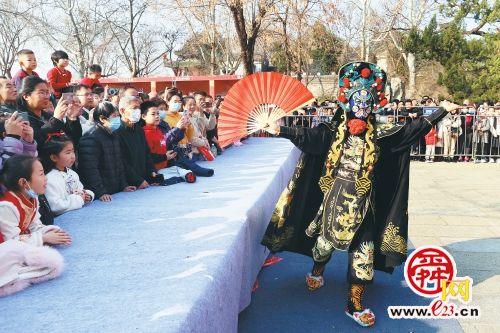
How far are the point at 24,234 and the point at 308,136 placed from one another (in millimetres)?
1931

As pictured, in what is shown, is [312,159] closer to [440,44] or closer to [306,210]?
[306,210]

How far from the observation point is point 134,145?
14.1 ft

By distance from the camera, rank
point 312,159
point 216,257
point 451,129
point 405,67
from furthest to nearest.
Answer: point 405,67, point 451,129, point 312,159, point 216,257

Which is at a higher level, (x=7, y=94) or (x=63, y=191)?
(x=7, y=94)

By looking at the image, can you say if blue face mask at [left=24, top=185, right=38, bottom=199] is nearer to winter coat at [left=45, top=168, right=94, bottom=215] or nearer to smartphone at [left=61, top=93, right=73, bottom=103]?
winter coat at [left=45, top=168, right=94, bottom=215]

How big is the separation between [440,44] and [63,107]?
21146 millimetres

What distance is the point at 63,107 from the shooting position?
133 inches

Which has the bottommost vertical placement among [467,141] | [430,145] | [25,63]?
[430,145]

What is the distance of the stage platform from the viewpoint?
175cm

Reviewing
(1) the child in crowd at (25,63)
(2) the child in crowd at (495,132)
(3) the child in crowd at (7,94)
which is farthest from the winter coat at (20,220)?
(2) the child in crowd at (495,132)

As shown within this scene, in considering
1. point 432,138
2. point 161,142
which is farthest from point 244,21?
point 161,142

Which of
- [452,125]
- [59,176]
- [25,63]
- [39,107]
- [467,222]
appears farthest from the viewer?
[452,125]

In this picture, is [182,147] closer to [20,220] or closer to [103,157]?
[103,157]

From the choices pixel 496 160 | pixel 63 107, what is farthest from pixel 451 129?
pixel 63 107
